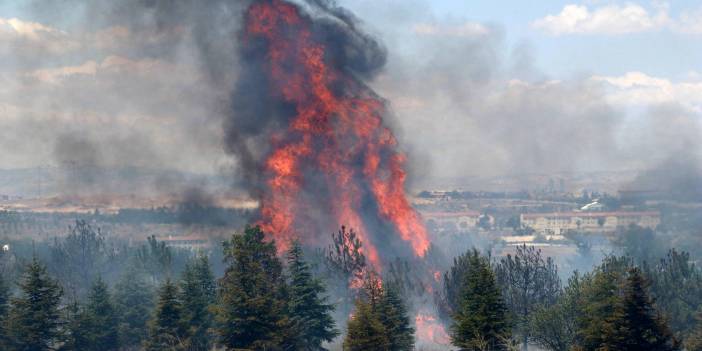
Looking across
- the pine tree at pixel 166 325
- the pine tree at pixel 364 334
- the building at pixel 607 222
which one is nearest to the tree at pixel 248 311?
the pine tree at pixel 166 325

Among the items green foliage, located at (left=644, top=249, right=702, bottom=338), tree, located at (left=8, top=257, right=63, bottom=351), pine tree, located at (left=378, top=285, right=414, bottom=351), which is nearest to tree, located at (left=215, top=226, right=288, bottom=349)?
pine tree, located at (left=378, top=285, right=414, bottom=351)

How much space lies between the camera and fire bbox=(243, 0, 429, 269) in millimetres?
115438

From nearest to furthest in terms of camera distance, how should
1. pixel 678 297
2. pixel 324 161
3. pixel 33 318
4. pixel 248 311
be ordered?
pixel 248 311, pixel 33 318, pixel 678 297, pixel 324 161

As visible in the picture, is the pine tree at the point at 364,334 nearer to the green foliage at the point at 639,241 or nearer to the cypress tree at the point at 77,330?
the cypress tree at the point at 77,330

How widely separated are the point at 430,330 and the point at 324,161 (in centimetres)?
3337

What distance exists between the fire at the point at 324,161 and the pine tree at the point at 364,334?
5526 centimetres

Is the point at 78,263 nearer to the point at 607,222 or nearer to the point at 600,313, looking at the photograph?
the point at 600,313

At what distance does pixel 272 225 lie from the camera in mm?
114500

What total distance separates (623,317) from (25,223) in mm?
170090

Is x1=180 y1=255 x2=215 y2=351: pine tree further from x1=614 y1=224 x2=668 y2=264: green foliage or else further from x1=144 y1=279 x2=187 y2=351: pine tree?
x1=614 y1=224 x2=668 y2=264: green foliage

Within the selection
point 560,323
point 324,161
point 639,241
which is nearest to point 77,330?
point 560,323

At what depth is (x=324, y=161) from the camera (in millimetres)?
116375

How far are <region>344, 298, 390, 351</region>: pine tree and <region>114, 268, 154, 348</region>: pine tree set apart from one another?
24538 millimetres

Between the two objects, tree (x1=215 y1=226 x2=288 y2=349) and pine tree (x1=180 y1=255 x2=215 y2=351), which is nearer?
tree (x1=215 y1=226 x2=288 y2=349)
